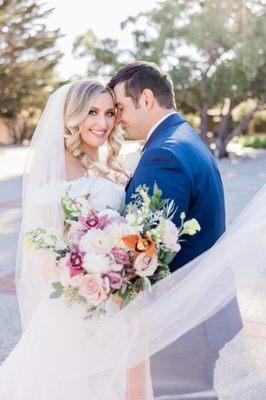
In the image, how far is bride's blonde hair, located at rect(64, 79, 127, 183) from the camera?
8.61 feet

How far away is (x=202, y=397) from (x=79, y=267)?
2.91 feet

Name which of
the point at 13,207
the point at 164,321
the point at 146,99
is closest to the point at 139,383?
the point at 164,321

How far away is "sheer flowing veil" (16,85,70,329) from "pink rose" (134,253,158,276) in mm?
878

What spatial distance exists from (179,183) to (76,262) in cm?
52

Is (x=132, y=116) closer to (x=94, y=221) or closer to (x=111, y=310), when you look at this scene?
(x=94, y=221)

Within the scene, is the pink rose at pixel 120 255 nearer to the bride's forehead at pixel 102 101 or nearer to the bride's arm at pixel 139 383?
the bride's arm at pixel 139 383

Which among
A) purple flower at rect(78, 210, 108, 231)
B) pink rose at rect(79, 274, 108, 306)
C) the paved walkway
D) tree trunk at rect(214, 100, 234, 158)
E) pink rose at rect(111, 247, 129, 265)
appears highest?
purple flower at rect(78, 210, 108, 231)

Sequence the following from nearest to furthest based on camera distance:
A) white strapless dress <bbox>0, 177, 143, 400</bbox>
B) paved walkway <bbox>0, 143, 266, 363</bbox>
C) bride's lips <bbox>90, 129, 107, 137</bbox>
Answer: white strapless dress <bbox>0, 177, 143, 400</bbox>, bride's lips <bbox>90, 129, 107, 137</bbox>, paved walkway <bbox>0, 143, 266, 363</bbox>

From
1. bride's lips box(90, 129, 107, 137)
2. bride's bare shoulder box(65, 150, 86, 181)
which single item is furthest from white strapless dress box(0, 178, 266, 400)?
bride's lips box(90, 129, 107, 137)

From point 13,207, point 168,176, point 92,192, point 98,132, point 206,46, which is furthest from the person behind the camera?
point 206,46

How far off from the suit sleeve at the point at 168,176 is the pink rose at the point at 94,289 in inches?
16.1

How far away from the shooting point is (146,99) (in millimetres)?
2301

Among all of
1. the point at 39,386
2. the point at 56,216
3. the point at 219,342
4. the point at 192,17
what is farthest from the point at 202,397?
the point at 192,17

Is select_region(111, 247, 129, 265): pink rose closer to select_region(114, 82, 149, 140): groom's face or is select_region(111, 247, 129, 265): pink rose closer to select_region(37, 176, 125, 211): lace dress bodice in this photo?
select_region(37, 176, 125, 211): lace dress bodice
